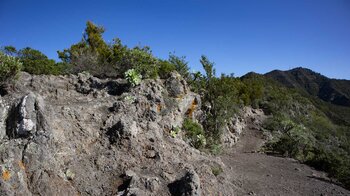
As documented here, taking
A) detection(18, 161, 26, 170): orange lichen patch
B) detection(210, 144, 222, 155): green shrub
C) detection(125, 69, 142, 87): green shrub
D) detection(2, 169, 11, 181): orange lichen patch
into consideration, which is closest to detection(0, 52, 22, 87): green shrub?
detection(18, 161, 26, 170): orange lichen patch

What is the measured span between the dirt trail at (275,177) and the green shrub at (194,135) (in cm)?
185

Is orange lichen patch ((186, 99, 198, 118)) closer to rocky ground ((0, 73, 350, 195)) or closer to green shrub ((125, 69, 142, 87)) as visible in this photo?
rocky ground ((0, 73, 350, 195))

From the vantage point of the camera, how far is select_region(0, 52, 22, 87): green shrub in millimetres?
9648

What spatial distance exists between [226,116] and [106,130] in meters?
11.3

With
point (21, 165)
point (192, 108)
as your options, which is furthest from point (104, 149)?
point (192, 108)

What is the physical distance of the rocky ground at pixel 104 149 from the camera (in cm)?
713

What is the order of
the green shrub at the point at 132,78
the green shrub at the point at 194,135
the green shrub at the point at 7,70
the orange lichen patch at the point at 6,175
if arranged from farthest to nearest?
the green shrub at the point at 194,135 → the green shrub at the point at 132,78 → the green shrub at the point at 7,70 → the orange lichen patch at the point at 6,175

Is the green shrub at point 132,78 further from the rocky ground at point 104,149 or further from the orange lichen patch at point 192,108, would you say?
the orange lichen patch at point 192,108

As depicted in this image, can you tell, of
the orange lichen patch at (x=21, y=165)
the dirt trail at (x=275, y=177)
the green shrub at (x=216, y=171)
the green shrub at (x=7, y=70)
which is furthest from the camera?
the dirt trail at (x=275, y=177)

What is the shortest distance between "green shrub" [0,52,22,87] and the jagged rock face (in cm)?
40

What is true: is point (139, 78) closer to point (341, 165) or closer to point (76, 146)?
A: point (76, 146)

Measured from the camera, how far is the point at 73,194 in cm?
700

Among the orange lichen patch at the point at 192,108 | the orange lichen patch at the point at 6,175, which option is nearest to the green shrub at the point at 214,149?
the orange lichen patch at the point at 192,108

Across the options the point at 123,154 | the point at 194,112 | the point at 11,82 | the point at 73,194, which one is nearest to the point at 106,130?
the point at 123,154
